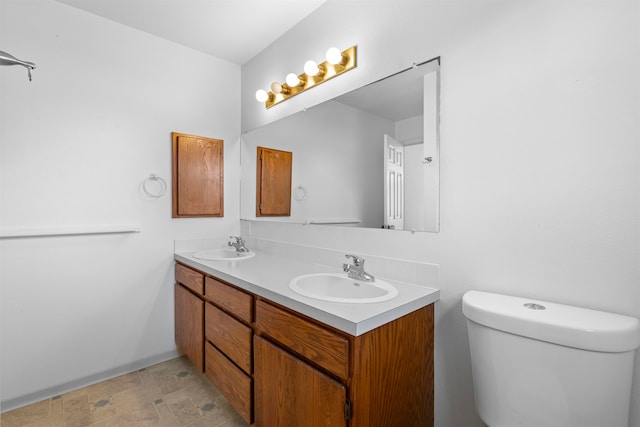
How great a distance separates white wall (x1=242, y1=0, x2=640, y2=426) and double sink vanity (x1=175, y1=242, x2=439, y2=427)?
187 mm

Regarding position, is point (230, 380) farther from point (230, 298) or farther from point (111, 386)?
point (111, 386)

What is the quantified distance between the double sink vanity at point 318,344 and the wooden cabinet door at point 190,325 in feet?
0.21

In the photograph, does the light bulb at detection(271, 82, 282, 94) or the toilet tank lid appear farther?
the light bulb at detection(271, 82, 282, 94)

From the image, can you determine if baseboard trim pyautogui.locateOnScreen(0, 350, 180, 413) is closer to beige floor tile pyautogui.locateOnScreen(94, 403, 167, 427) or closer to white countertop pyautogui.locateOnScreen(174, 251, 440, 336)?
beige floor tile pyautogui.locateOnScreen(94, 403, 167, 427)

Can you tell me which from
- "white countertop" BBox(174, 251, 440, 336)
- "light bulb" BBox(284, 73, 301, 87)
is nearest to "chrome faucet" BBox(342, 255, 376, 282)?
"white countertop" BBox(174, 251, 440, 336)

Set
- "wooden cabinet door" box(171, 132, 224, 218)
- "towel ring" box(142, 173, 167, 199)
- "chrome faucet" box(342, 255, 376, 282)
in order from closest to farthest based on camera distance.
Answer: "chrome faucet" box(342, 255, 376, 282), "towel ring" box(142, 173, 167, 199), "wooden cabinet door" box(171, 132, 224, 218)

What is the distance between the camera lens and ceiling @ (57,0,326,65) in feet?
5.88

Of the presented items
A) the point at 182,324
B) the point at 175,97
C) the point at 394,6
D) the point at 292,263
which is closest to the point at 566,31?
the point at 394,6

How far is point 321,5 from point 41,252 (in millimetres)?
2198

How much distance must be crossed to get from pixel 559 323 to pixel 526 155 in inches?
21.7

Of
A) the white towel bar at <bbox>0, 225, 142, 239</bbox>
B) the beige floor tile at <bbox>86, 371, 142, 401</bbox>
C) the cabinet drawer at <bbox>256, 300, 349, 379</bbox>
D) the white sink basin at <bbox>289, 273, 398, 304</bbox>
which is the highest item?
the white towel bar at <bbox>0, 225, 142, 239</bbox>

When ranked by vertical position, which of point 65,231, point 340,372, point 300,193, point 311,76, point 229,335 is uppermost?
point 311,76

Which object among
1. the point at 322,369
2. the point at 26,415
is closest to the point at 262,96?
the point at 322,369

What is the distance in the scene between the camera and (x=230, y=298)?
1.53 metres
